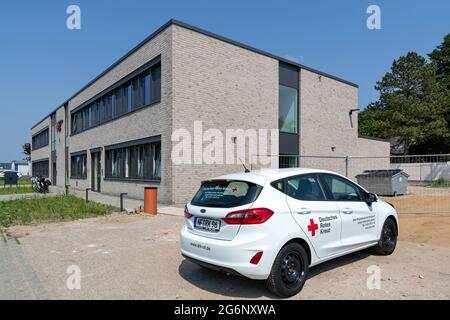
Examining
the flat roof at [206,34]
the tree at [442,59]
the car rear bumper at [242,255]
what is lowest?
the car rear bumper at [242,255]

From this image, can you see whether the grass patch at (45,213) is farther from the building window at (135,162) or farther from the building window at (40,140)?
the building window at (40,140)

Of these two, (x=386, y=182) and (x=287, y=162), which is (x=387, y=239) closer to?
(x=386, y=182)

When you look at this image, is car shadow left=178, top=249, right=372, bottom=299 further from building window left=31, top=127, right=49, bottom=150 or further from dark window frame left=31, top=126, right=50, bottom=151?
building window left=31, top=127, right=49, bottom=150

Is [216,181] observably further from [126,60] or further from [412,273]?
[126,60]

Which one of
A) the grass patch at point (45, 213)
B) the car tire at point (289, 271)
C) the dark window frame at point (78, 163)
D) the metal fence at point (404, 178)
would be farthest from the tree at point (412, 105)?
the car tire at point (289, 271)

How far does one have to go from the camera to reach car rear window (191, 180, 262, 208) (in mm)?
4404

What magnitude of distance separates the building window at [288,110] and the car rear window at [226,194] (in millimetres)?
14060

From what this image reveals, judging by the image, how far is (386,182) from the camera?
17328 millimetres

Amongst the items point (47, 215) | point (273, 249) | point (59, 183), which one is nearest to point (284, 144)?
point (47, 215)

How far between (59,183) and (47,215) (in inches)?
906

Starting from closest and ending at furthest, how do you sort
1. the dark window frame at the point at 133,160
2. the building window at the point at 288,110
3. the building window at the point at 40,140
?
the dark window frame at the point at 133,160 < the building window at the point at 288,110 < the building window at the point at 40,140

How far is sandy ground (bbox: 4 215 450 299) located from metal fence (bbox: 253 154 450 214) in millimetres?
5013

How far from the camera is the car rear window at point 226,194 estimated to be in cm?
440

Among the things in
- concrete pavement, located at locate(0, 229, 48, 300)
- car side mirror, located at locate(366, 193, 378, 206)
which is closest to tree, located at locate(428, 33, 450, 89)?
car side mirror, located at locate(366, 193, 378, 206)
